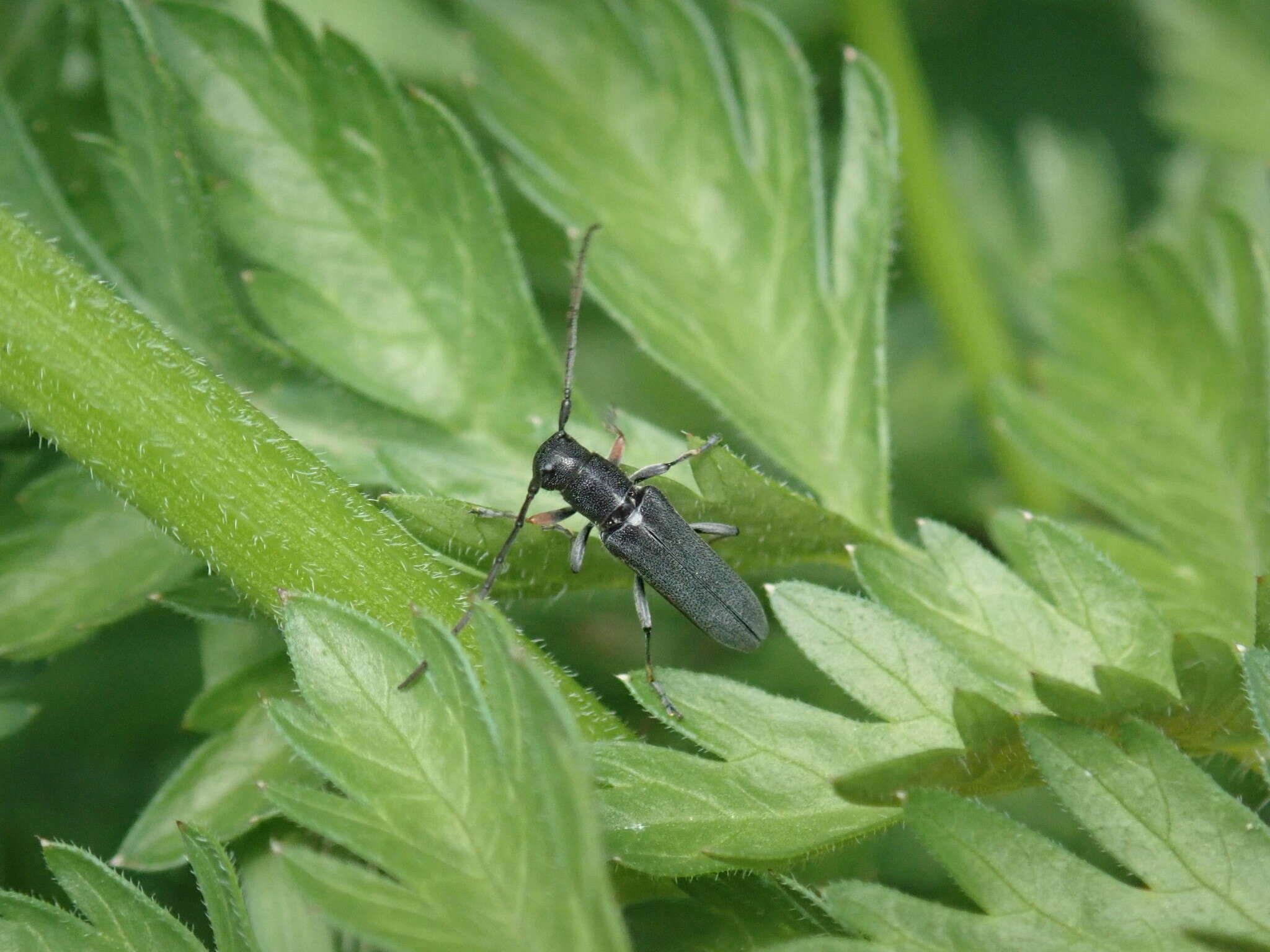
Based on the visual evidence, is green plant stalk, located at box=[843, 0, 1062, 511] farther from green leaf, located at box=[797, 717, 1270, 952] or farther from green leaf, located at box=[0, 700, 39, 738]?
green leaf, located at box=[0, 700, 39, 738]

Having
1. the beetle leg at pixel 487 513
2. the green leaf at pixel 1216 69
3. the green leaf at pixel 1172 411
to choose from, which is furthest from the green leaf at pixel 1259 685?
the green leaf at pixel 1216 69

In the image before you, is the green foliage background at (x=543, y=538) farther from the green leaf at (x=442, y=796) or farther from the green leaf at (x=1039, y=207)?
the green leaf at (x=1039, y=207)

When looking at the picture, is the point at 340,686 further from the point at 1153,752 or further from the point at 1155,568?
the point at 1155,568

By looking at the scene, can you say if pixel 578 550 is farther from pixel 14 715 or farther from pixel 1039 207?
pixel 1039 207

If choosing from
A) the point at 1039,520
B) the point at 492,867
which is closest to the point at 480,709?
the point at 492,867

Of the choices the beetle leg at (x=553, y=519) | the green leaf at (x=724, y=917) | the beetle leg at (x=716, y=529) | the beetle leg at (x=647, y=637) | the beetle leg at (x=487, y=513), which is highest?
the beetle leg at (x=487, y=513)

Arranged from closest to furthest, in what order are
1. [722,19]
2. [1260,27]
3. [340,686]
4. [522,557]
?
[340,686] < [522,557] < [1260,27] < [722,19]

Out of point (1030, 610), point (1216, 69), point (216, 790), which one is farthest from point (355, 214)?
point (1216, 69)

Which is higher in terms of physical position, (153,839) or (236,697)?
(236,697)

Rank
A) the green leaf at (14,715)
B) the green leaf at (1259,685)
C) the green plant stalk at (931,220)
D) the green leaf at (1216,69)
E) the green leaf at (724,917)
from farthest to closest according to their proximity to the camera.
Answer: the green leaf at (1216,69), the green plant stalk at (931,220), the green leaf at (14,715), the green leaf at (724,917), the green leaf at (1259,685)
